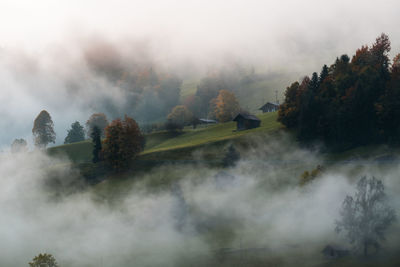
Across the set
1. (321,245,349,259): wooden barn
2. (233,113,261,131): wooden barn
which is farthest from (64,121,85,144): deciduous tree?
(321,245,349,259): wooden barn

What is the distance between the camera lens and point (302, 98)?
88.8 metres

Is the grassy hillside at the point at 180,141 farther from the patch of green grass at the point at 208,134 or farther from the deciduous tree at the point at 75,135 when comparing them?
the deciduous tree at the point at 75,135

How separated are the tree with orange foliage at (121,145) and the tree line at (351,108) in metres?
35.4

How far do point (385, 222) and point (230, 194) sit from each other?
30196mm

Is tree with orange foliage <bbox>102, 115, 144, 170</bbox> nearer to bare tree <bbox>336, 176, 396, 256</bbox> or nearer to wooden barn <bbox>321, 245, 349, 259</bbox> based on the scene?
wooden barn <bbox>321, 245, 349, 259</bbox>

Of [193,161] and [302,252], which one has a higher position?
[193,161]

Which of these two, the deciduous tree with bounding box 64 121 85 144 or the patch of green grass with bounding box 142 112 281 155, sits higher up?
the deciduous tree with bounding box 64 121 85 144

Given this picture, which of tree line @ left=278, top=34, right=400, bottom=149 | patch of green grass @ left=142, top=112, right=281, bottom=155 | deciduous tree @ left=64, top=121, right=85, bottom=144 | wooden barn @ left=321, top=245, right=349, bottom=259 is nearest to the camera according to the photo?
wooden barn @ left=321, top=245, right=349, bottom=259

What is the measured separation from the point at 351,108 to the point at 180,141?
53539 millimetres

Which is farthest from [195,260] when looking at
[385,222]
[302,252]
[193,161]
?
[193,161]

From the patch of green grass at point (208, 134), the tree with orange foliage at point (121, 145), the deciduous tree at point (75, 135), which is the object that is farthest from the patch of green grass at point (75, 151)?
the tree with orange foliage at point (121, 145)

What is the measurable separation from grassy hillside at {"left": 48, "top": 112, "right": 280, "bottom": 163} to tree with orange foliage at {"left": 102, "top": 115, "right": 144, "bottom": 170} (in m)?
4.70

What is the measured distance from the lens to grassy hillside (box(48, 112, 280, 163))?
97875 mm

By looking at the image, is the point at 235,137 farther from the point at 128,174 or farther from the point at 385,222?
the point at 385,222
